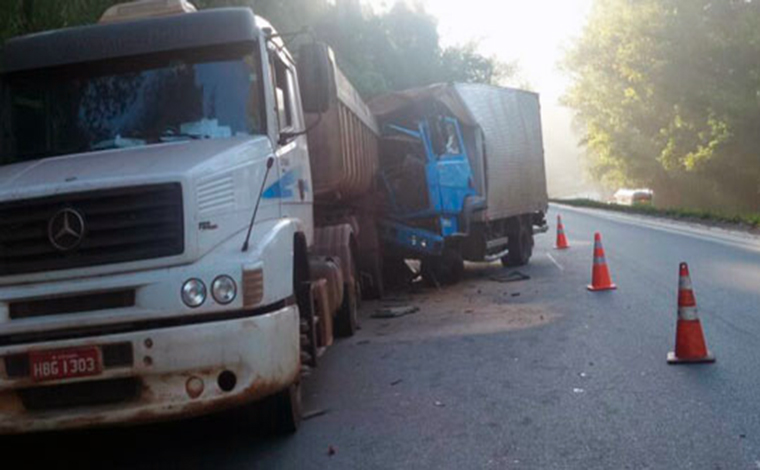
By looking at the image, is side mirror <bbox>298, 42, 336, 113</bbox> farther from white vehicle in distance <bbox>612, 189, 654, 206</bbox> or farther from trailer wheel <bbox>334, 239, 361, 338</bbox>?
white vehicle in distance <bbox>612, 189, 654, 206</bbox>

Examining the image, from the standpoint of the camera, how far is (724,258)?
1719 cm

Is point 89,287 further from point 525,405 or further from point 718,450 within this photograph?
point 718,450

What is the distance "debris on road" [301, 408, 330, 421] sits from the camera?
6.85 m

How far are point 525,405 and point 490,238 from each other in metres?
10.5

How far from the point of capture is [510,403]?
6812 mm

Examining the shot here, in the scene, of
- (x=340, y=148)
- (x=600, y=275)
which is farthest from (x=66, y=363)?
(x=600, y=275)

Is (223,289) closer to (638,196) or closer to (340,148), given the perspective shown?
(340,148)

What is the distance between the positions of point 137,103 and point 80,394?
86.7 inches

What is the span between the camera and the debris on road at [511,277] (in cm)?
1591

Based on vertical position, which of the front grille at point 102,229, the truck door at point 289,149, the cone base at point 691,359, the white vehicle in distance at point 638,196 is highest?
the truck door at point 289,149

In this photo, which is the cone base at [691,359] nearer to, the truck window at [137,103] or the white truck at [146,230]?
the white truck at [146,230]

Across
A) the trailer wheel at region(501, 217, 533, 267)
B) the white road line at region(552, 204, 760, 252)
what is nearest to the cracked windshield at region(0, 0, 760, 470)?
the trailer wheel at region(501, 217, 533, 267)

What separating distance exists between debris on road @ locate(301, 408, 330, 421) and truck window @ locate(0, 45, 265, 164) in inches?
80.2

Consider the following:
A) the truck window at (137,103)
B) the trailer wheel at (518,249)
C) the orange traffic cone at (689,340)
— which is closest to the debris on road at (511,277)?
the trailer wheel at (518,249)
